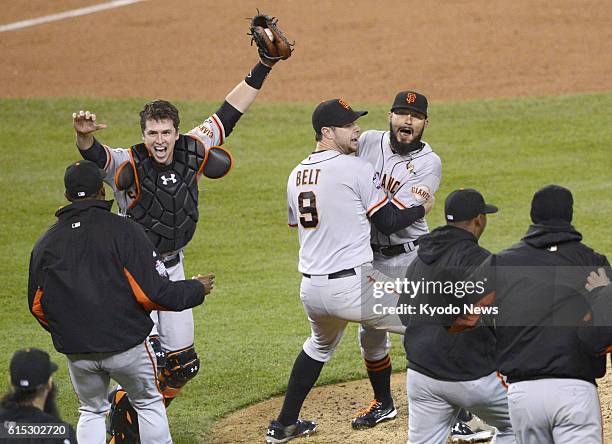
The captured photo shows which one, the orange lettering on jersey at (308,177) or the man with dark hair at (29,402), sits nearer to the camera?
the man with dark hair at (29,402)

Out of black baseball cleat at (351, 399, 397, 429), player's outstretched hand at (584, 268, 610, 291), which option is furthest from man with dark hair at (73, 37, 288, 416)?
player's outstretched hand at (584, 268, 610, 291)

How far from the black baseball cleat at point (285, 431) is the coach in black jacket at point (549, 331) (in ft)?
6.47

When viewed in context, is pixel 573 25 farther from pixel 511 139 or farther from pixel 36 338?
pixel 36 338

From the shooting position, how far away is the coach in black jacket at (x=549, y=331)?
445 cm

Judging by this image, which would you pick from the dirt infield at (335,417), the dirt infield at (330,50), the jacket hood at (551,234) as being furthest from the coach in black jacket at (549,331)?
the dirt infield at (330,50)

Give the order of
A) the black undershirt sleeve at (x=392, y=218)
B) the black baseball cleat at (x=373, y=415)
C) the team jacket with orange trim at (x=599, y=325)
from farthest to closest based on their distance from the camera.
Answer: the black baseball cleat at (x=373, y=415) → the black undershirt sleeve at (x=392, y=218) → the team jacket with orange trim at (x=599, y=325)

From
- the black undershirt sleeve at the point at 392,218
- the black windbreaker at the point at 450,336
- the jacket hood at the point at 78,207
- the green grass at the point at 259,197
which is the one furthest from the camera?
the green grass at the point at 259,197

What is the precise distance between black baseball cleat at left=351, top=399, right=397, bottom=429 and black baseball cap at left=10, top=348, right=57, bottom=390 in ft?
9.04

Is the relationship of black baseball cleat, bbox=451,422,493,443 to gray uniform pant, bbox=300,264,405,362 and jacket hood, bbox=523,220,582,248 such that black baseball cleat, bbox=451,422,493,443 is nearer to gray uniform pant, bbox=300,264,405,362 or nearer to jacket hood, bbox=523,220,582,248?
gray uniform pant, bbox=300,264,405,362

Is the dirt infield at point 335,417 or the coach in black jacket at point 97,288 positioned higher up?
the coach in black jacket at point 97,288

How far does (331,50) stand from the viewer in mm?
18438

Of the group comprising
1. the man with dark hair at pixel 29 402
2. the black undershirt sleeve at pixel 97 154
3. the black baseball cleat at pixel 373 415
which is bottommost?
the black baseball cleat at pixel 373 415

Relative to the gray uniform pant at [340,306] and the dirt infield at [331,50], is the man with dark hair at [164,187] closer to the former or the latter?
the gray uniform pant at [340,306]

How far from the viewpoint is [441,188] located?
12328mm
